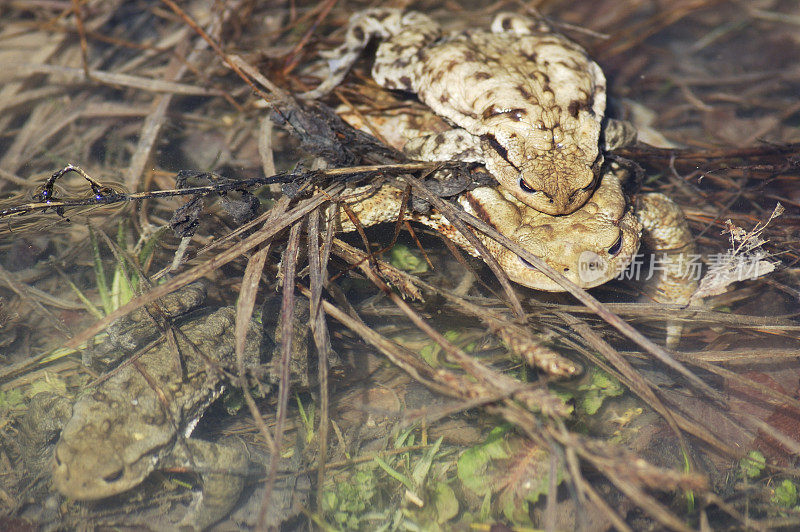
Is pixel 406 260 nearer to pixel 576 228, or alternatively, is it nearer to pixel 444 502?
pixel 576 228

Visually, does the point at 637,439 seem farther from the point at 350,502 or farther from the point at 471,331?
the point at 350,502

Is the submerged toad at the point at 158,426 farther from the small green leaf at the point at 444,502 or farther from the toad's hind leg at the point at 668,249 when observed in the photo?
the toad's hind leg at the point at 668,249

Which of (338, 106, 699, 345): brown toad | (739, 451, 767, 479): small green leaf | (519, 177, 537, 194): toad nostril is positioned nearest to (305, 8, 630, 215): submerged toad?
(519, 177, 537, 194): toad nostril

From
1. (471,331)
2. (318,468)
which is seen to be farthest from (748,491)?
(318,468)

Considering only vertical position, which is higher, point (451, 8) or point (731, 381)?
point (451, 8)

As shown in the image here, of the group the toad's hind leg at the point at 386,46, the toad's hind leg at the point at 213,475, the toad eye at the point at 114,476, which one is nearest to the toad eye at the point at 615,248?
the toad's hind leg at the point at 386,46
